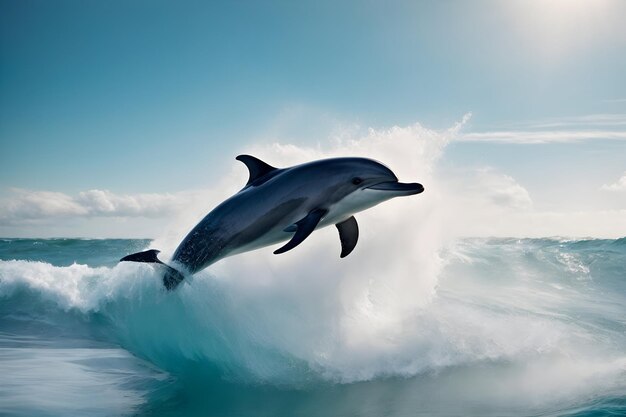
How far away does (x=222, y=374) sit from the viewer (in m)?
8.07

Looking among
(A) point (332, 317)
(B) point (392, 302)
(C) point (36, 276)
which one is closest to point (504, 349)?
(B) point (392, 302)

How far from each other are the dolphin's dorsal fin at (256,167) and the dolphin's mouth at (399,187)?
1.78m

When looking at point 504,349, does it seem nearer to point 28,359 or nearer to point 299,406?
point 299,406

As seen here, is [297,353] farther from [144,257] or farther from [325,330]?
[144,257]

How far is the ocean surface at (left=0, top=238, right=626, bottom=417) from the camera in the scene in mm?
6715

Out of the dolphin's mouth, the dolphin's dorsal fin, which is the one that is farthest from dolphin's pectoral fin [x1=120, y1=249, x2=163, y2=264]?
the dolphin's mouth

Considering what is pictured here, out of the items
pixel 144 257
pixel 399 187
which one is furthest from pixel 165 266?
pixel 399 187

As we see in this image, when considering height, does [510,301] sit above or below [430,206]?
below

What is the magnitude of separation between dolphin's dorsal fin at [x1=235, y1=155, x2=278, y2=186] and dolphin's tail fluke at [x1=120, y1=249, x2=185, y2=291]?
2.00 meters

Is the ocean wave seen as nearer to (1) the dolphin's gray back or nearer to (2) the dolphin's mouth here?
(1) the dolphin's gray back

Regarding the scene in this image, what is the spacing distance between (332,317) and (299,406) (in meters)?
2.69

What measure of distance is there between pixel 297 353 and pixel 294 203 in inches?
114

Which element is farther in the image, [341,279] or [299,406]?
[341,279]

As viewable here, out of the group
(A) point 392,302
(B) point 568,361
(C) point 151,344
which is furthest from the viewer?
(A) point 392,302
